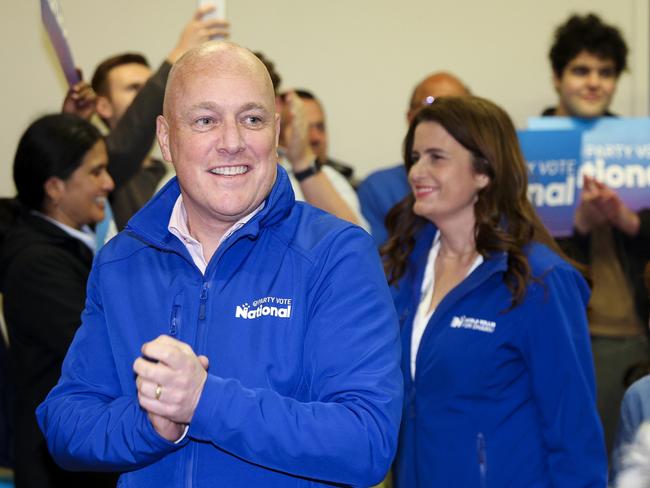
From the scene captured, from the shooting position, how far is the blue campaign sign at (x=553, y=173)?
3.88 meters

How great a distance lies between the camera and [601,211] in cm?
398

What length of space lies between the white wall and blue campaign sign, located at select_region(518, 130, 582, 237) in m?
1.62

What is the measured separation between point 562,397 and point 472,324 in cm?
31

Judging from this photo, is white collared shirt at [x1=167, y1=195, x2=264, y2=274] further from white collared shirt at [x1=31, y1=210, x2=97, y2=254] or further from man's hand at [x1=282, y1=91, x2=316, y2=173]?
man's hand at [x1=282, y1=91, x2=316, y2=173]

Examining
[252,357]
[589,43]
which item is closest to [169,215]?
[252,357]

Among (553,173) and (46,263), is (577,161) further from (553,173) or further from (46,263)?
(46,263)

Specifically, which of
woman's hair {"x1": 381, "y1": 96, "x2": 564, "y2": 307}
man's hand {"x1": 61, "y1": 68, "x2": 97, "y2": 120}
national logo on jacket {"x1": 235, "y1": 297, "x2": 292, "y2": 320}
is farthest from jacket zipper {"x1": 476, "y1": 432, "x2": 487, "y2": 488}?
man's hand {"x1": 61, "y1": 68, "x2": 97, "y2": 120}

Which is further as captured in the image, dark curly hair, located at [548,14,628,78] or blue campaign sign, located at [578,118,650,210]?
dark curly hair, located at [548,14,628,78]

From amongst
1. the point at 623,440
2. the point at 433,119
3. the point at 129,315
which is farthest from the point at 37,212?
the point at 623,440

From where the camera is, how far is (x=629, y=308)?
3.96 metres

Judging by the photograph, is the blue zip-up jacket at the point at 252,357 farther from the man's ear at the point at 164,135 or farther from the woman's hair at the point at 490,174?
the woman's hair at the point at 490,174

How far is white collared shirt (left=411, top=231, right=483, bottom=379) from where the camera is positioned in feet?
9.37

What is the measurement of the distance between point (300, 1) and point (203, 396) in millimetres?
4104

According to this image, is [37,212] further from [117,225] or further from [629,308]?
[629,308]
